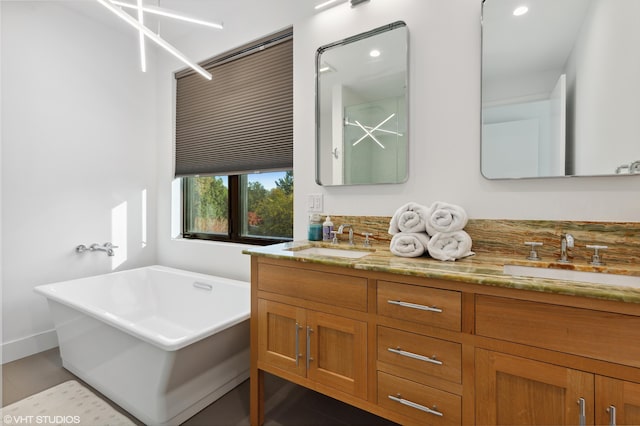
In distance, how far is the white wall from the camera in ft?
7.23

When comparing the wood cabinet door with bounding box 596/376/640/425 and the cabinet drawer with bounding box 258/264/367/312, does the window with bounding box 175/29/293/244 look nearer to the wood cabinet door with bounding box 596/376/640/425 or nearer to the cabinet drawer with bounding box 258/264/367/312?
the cabinet drawer with bounding box 258/264/367/312

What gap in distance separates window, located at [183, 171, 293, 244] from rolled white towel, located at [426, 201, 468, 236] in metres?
1.25

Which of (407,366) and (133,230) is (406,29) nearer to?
(407,366)

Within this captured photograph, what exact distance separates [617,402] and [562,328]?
0.22m

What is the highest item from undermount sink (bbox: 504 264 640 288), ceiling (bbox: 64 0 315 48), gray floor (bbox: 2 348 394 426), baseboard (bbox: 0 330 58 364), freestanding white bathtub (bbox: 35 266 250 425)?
ceiling (bbox: 64 0 315 48)

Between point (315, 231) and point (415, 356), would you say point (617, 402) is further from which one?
point (315, 231)

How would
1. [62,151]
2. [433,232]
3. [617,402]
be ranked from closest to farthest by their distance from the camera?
[617,402] → [433,232] → [62,151]

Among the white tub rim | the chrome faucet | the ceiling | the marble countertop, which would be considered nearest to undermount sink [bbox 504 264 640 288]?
the marble countertop

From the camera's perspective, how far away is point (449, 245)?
4.51 feet

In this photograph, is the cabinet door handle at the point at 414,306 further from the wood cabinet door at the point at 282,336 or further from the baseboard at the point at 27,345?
the baseboard at the point at 27,345

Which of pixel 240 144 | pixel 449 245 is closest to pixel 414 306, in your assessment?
pixel 449 245

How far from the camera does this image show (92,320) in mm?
1780

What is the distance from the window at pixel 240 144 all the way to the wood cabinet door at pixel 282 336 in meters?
0.99

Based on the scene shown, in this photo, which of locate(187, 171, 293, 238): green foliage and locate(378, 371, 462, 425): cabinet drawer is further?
locate(187, 171, 293, 238): green foliage
